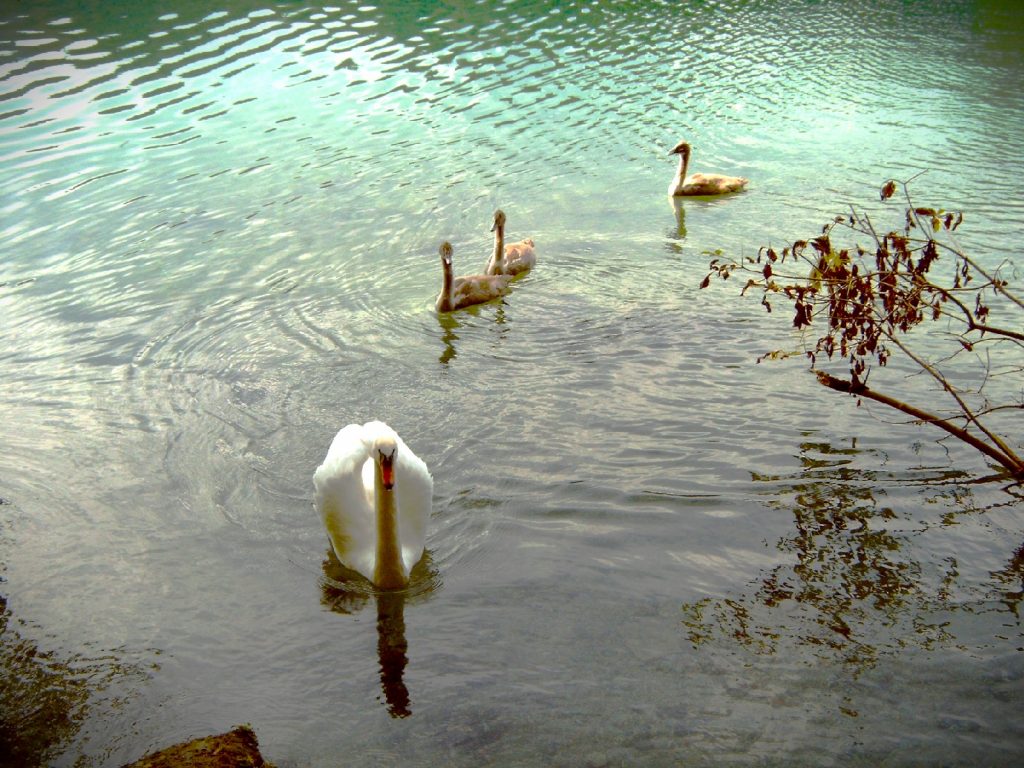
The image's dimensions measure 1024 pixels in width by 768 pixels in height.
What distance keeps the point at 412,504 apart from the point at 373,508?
269 mm

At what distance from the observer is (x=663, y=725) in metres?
4.82

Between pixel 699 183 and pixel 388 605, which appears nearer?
pixel 388 605

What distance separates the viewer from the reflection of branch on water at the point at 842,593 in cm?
530

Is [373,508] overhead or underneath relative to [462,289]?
underneath

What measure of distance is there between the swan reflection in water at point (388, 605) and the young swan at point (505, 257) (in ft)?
15.8

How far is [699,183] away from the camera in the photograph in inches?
487

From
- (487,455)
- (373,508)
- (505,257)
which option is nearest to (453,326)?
(505,257)

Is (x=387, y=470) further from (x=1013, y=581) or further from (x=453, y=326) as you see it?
(x=453, y=326)

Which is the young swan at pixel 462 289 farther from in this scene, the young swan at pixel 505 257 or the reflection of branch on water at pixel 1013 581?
the reflection of branch on water at pixel 1013 581

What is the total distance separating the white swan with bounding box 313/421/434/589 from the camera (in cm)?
563

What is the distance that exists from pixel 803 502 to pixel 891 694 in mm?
1723

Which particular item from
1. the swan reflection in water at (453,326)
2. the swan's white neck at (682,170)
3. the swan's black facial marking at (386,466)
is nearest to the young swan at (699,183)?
the swan's white neck at (682,170)

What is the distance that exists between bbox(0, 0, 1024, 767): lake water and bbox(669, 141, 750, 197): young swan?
0.20 meters

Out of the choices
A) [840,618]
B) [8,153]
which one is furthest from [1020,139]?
[8,153]
